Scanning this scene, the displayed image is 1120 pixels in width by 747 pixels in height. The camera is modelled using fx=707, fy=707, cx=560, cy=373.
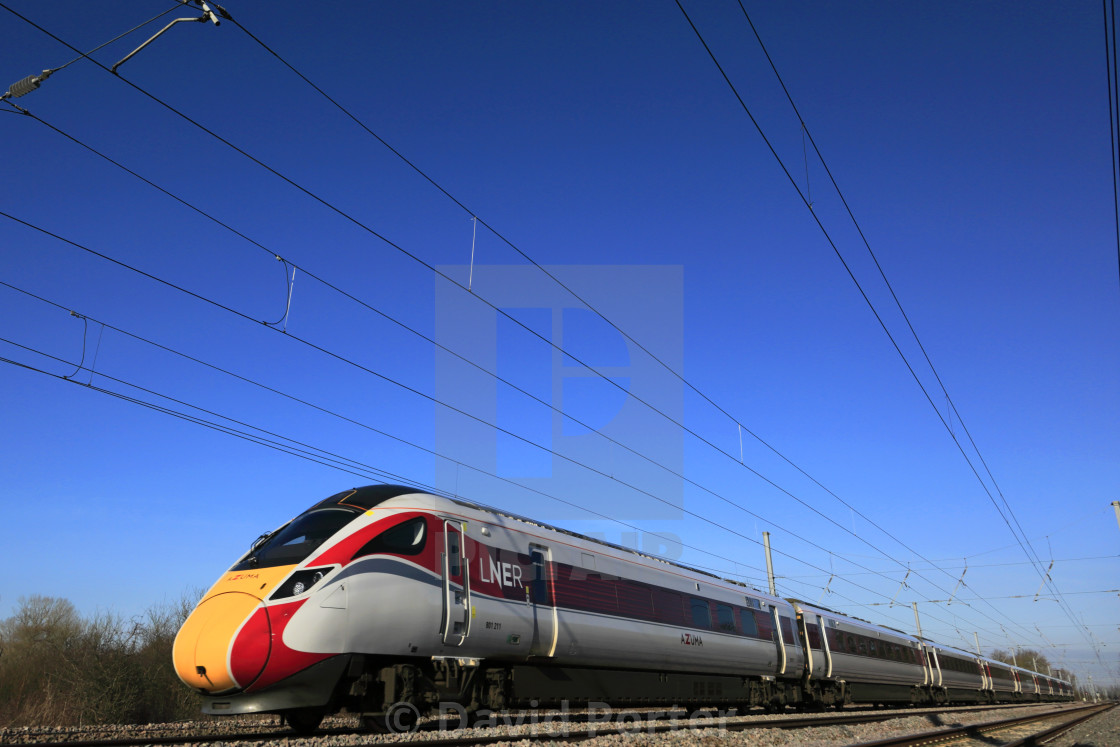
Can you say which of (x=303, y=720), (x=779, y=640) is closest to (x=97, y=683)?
(x=303, y=720)

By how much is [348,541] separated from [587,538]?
19.3 ft

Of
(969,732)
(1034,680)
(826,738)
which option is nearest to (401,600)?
(826,738)

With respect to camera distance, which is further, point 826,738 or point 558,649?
point 826,738

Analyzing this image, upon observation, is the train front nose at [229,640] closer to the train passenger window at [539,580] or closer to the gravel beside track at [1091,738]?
the train passenger window at [539,580]

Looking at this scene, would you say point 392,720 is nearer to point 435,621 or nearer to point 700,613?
point 435,621

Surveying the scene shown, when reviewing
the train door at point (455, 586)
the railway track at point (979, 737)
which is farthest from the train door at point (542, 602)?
the railway track at point (979, 737)

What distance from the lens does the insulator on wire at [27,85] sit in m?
7.16

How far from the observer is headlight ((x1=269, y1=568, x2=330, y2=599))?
895 cm

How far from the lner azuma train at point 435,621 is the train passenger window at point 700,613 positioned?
2.0 inches

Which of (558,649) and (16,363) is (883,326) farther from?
(16,363)

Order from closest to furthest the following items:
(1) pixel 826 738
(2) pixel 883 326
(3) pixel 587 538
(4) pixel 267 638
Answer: (4) pixel 267 638 → (1) pixel 826 738 → (3) pixel 587 538 → (2) pixel 883 326

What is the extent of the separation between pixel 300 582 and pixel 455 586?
7.65 feet

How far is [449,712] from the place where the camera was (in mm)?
11070

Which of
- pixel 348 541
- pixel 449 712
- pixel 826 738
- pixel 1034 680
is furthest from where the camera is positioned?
pixel 1034 680
